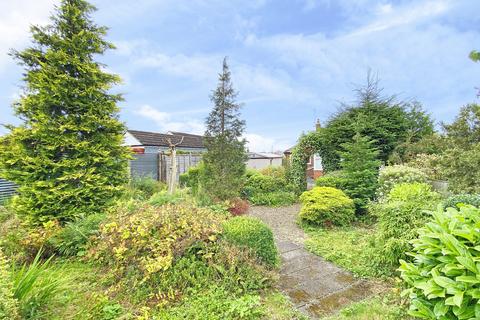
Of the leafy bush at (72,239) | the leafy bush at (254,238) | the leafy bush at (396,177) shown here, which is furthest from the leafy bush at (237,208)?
the leafy bush at (396,177)

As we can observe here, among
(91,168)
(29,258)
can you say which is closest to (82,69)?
(91,168)

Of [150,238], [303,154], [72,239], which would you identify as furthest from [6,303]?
[303,154]

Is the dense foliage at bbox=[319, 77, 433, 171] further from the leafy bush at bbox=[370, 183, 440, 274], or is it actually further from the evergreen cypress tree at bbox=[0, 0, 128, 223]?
the evergreen cypress tree at bbox=[0, 0, 128, 223]

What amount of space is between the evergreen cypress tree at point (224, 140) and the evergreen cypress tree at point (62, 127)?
3.03 metres

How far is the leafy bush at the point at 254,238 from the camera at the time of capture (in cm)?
365

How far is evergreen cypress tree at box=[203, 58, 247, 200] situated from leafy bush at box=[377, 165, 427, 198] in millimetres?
4294

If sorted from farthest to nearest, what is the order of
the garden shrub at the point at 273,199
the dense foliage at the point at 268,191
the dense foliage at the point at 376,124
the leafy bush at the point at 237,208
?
the dense foliage at the point at 376,124
the dense foliage at the point at 268,191
the garden shrub at the point at 273,199
the leafy bush at the point at 237,208

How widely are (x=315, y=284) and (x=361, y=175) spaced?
16.1 feet

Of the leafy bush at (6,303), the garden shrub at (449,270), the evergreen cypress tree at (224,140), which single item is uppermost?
the evergreen cypress tree at (224,140)

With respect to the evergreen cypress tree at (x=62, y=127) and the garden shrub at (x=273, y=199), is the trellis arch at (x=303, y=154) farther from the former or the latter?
the evergreen cypress tree at (x=62, y=127)

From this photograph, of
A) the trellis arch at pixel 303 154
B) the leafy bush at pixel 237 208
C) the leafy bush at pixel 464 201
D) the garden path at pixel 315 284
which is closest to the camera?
the garden path at pixel 315 284

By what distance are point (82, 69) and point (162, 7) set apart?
2111mm

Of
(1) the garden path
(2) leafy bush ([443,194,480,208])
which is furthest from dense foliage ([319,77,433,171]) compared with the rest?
(1) the garden path

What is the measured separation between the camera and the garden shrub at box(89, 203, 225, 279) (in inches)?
130
